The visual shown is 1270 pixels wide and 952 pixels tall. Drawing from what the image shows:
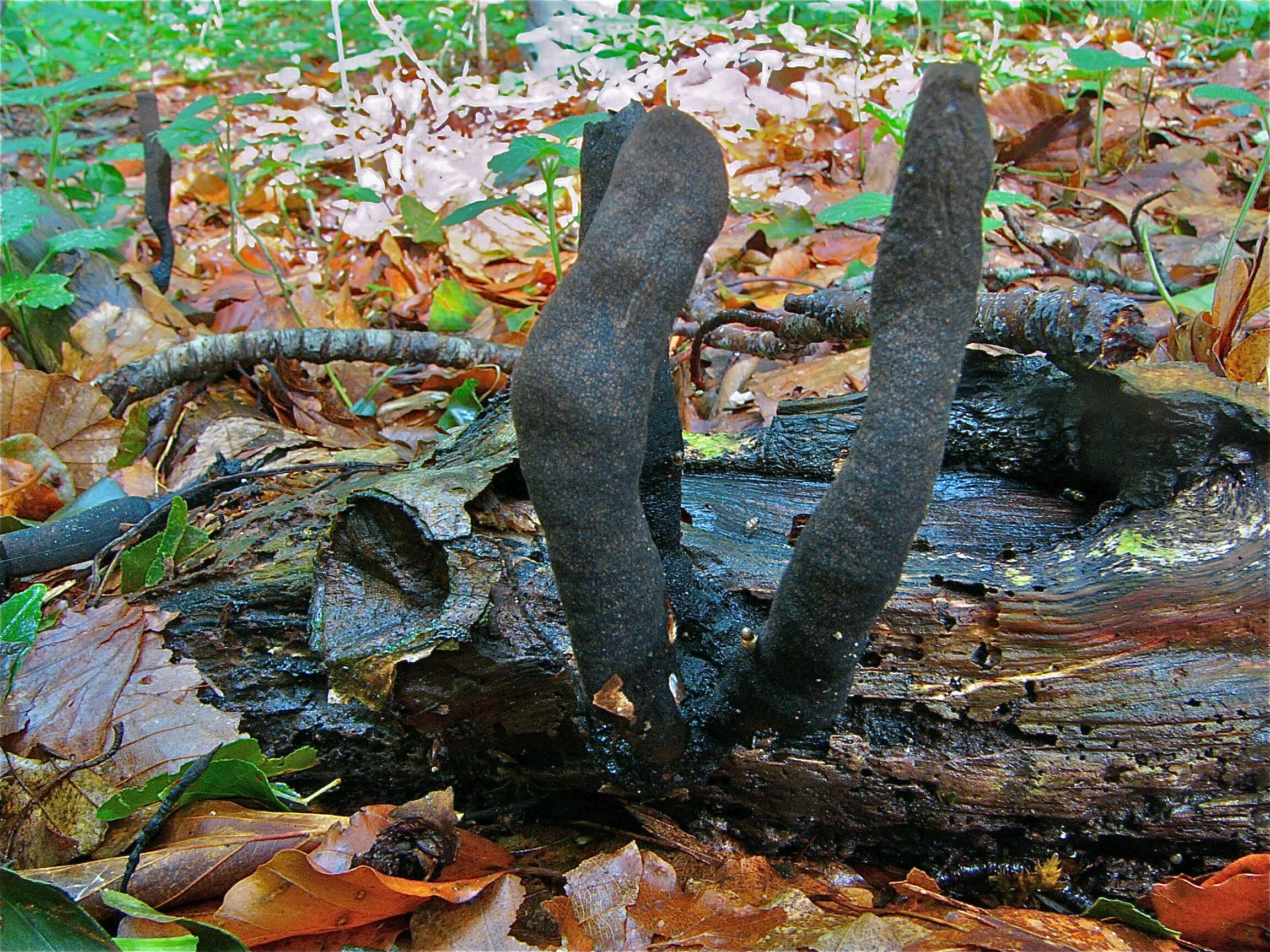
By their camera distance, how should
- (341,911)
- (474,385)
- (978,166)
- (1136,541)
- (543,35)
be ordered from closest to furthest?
(978,166) → (341,911) → (1136,541) → (474,385) → (543,35)

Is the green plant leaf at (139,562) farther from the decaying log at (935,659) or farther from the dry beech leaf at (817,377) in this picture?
the dry beech leaf at (817,377)

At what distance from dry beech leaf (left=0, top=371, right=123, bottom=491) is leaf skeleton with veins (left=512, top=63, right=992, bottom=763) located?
218 cm

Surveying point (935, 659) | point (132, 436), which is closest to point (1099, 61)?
point (935, 659)

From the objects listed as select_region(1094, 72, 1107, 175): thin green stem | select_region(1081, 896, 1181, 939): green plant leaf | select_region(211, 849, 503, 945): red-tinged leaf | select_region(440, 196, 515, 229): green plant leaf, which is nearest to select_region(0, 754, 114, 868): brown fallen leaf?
select_region(211, 849, 503, 945): red-tinged leaf

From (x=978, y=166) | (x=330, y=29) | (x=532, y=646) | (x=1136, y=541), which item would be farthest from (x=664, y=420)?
(x=330, y=29)

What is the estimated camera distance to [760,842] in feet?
4.60

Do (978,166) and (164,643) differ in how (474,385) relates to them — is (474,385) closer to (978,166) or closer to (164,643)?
(164,643)

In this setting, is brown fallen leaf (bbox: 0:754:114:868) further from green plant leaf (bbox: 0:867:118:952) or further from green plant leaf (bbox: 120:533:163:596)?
green plant leaf (bbox: 120:533:163:596)

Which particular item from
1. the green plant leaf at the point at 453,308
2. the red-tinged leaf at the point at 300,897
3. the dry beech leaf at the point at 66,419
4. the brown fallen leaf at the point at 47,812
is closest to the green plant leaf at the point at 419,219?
the green plant leaf at the point at 453,308

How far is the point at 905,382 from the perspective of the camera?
90 centimetres

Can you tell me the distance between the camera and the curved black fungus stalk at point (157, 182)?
358 cm

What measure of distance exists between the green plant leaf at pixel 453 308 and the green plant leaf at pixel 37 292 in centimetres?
121

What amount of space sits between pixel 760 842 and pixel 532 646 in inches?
18.5

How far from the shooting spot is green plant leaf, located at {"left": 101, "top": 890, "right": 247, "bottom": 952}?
1087mm
